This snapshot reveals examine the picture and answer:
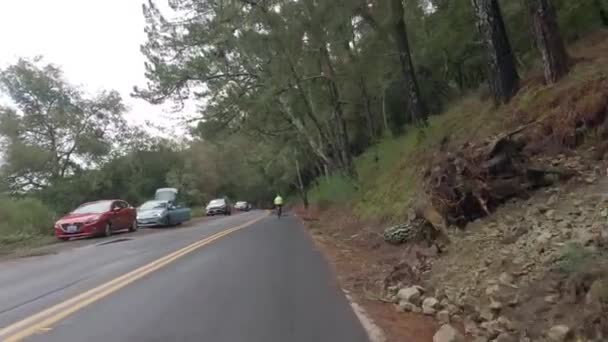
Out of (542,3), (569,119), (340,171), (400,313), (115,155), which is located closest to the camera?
(400,313)

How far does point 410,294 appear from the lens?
656cm

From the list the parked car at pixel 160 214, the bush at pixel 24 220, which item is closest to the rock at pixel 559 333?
the bush at pixel 24 220

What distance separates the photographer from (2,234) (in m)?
18.8

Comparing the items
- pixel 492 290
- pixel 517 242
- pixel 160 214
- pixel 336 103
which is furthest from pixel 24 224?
pixel 492 290

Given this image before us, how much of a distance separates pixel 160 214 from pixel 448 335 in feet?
75.7

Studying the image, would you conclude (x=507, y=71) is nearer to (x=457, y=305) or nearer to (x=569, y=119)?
(x=569, y=119)

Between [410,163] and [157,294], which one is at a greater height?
[410,163]

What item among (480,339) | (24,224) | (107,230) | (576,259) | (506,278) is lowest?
(480,339)

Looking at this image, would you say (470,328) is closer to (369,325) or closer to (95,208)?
(369,325)

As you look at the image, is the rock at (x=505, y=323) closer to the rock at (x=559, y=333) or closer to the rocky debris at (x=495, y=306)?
the rocky debris at (x=495, y=306)

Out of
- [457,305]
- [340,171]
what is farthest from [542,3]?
[340,171]

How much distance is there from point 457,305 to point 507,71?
27.2 feet

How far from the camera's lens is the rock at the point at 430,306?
6094mm

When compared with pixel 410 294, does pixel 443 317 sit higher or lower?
lower
